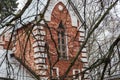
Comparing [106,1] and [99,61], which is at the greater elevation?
[106,1]

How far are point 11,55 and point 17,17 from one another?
1247 centimetres

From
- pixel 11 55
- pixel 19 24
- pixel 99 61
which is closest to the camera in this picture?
pixel 99 61

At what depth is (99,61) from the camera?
7.12 metres

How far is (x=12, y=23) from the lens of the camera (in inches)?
305

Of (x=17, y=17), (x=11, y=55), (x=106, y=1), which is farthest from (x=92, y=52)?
(x=17, y=17)

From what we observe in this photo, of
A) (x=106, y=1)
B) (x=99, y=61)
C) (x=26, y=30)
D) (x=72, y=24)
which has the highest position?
(x=72, y=24)

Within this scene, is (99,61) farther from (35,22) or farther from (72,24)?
(72,24)

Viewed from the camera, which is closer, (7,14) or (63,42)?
(7,14)

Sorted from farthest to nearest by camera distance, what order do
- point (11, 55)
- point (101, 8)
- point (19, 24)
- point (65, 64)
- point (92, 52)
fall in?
point (92, 52) → point (65, 64) → point (11, 55) → point (101, 8) → point (19, 24)

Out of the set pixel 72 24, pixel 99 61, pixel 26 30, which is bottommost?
pixel 99 61

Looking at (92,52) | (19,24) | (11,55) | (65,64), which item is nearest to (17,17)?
(19,24)

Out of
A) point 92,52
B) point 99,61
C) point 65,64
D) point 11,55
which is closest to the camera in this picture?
point 99,61

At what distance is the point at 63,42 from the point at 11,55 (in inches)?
99.9

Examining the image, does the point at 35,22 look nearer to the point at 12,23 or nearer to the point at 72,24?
the point at 12,23
